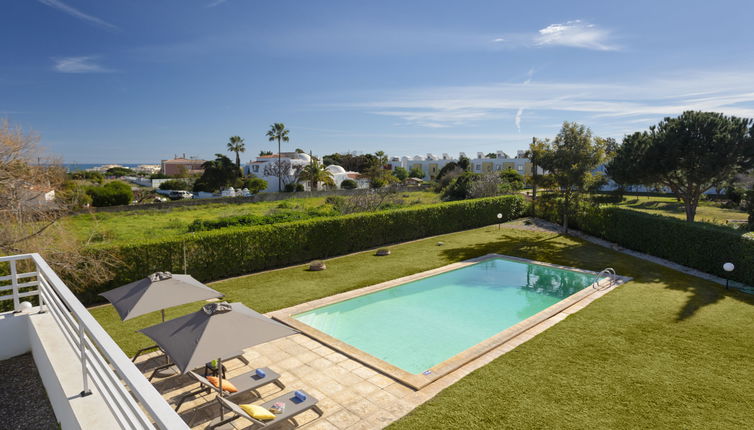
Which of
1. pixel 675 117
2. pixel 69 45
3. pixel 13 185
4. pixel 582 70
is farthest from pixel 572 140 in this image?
pixel 69 45

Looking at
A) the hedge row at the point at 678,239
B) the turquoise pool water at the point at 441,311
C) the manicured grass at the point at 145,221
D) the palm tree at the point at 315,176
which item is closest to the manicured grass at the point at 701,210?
the hedge row at the point at 678,239

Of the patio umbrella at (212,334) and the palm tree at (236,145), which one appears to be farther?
the palm tree at (236,145)

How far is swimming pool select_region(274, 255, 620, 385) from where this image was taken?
1089cm

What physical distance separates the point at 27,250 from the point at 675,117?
31659 millimetres

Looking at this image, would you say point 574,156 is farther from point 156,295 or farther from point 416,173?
point 416,173

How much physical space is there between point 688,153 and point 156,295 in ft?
88.4

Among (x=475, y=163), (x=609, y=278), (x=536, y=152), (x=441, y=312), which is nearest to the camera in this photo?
(x=441, y=312)

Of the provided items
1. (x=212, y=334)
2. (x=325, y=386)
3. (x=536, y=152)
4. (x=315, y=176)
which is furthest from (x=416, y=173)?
(x=212, y=334)

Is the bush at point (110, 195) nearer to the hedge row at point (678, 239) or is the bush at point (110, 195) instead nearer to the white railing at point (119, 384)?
the white railing at point (119, 384)

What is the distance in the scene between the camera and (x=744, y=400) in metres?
7.51

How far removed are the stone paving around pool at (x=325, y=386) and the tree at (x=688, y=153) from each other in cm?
1899

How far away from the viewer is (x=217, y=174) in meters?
64.1

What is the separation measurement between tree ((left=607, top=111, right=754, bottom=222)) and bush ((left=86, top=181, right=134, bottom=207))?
4714 centimetres

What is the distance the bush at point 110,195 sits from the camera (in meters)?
41.8
